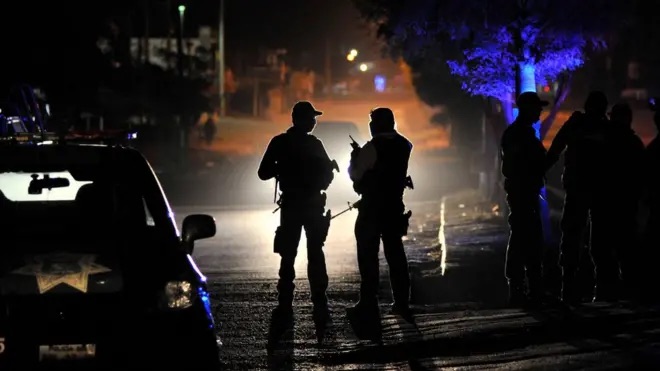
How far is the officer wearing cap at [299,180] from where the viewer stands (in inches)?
377

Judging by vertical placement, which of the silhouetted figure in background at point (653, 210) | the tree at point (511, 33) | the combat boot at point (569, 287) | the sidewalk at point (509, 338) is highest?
the tree at point (511, 33)

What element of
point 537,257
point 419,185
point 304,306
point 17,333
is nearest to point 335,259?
point 304,306

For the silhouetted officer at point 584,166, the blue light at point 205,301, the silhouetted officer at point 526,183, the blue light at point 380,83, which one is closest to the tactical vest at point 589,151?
the silhouetted officer at point 584,166

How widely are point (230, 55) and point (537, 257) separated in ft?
267

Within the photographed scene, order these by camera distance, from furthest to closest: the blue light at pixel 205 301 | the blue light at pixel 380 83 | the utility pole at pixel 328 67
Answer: the utility pole at pixel 328 67
the blue light at pixel 380 83
the blue light at pixel 205 301

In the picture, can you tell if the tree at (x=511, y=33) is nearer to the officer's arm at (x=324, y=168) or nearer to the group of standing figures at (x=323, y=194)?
the group of standing figures at (x=323, y=194)

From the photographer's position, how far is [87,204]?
6684 mm

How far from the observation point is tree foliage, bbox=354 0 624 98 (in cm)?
1605

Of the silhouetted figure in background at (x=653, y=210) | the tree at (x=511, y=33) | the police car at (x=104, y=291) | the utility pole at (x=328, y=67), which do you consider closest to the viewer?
the police car at (x=104, y=291)

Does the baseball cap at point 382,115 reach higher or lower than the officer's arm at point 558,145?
higher

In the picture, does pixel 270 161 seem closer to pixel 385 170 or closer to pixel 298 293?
pixel 385 170

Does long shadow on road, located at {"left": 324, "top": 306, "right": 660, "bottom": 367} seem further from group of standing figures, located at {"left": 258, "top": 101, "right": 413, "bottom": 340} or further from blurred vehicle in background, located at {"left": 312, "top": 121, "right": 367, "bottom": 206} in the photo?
blurred vehicle in background, located at {"left": 312, "top": 121, "right": 367, "bottom": 206}

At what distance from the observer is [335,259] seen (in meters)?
15.6

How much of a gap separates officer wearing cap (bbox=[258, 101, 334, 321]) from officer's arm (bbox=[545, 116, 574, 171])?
190cm
